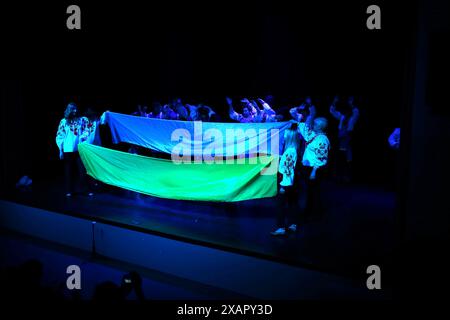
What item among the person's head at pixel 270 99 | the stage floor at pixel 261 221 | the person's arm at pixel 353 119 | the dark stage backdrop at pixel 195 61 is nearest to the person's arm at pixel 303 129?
the stage floor at pixel 261 221

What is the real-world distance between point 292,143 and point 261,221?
123 centimetres

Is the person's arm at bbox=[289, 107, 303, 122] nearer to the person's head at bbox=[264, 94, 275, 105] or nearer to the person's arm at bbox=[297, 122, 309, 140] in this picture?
the person's arm at bbox=[297, 122, 309, 140]

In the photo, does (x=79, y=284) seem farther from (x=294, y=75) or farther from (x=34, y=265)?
(x=294, y=75)

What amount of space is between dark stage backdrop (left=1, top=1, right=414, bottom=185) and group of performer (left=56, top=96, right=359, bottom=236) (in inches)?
20.1

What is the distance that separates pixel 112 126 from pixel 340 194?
383 cm

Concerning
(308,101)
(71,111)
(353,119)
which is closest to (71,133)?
(71,111)

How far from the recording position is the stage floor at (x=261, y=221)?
12.9ft

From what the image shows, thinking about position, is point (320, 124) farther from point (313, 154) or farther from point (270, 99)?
point (270, 99)

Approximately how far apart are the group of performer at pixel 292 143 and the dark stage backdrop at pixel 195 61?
510 mm

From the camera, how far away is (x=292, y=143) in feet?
14.4

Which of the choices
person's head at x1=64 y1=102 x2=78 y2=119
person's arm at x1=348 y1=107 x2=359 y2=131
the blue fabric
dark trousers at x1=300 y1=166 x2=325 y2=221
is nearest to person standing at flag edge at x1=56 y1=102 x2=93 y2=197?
person's head at x1=64 y1=102 x2=78 y2=119

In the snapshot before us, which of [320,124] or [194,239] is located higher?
[320,124]

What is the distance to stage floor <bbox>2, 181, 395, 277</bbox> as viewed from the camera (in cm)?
394
